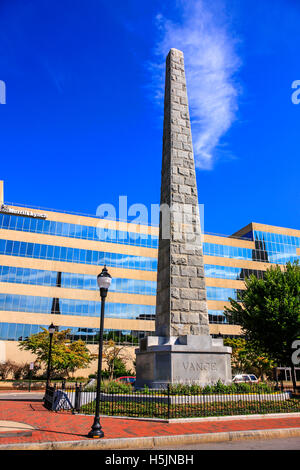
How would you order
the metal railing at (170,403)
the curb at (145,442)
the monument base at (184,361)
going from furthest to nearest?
the monument base at (184,361) → the metal railing at (170,403) → the curb at (145,442)

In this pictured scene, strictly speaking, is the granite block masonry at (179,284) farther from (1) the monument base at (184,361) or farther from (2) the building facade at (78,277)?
(2) the building facade at (78,277)

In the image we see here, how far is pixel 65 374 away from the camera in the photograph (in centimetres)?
4184

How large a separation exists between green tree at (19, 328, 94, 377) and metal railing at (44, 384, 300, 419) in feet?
76.5

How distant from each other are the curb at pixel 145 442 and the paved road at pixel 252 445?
0.61ft

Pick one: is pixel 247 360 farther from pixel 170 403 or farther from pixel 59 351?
pixel 170 403

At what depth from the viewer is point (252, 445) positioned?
8172 mm

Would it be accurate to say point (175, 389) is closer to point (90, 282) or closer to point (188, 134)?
point (188, 134)

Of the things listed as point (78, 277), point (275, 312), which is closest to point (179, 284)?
point (275, 312)

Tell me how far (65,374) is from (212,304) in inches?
848

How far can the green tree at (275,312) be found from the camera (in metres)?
21.9

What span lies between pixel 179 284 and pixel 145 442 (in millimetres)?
7269

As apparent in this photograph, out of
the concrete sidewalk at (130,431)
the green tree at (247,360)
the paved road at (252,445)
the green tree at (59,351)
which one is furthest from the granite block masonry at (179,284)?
the green tree at (247,360)

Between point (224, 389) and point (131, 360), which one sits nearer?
point (224, 389)
